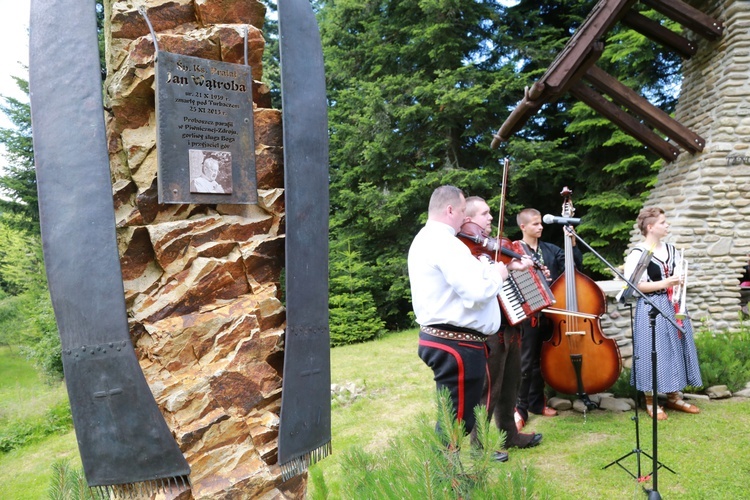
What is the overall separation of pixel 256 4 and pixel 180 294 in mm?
1253

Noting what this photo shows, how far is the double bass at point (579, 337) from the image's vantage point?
404 centimetres

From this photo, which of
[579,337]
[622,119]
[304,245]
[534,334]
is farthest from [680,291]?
[622,119]

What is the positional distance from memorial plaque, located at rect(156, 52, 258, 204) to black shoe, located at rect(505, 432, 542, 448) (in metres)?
2.93

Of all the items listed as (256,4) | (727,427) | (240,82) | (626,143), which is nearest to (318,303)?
(240,82)

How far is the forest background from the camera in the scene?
395 inches

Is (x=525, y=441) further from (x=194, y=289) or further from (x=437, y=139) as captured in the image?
(x=437, y=139)

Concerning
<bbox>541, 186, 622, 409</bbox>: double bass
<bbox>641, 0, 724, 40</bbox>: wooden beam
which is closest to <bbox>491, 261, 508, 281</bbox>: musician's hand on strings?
<bbox>541, 186, 622, 409</bbox>: double bass

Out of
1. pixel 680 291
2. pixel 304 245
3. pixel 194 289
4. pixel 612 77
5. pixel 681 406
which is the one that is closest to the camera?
pixel 194 289

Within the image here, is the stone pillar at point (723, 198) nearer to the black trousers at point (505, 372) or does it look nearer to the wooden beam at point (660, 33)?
the wooden beam at point (660, 33)

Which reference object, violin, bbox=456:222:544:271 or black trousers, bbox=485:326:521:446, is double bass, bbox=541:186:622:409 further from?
violin, bbox=456:222:544:271

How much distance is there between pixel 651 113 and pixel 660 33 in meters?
1.39

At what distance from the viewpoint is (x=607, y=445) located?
3807mm

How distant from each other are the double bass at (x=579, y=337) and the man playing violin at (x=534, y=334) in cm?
17

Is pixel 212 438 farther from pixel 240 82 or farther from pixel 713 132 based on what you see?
pixel 713 132
